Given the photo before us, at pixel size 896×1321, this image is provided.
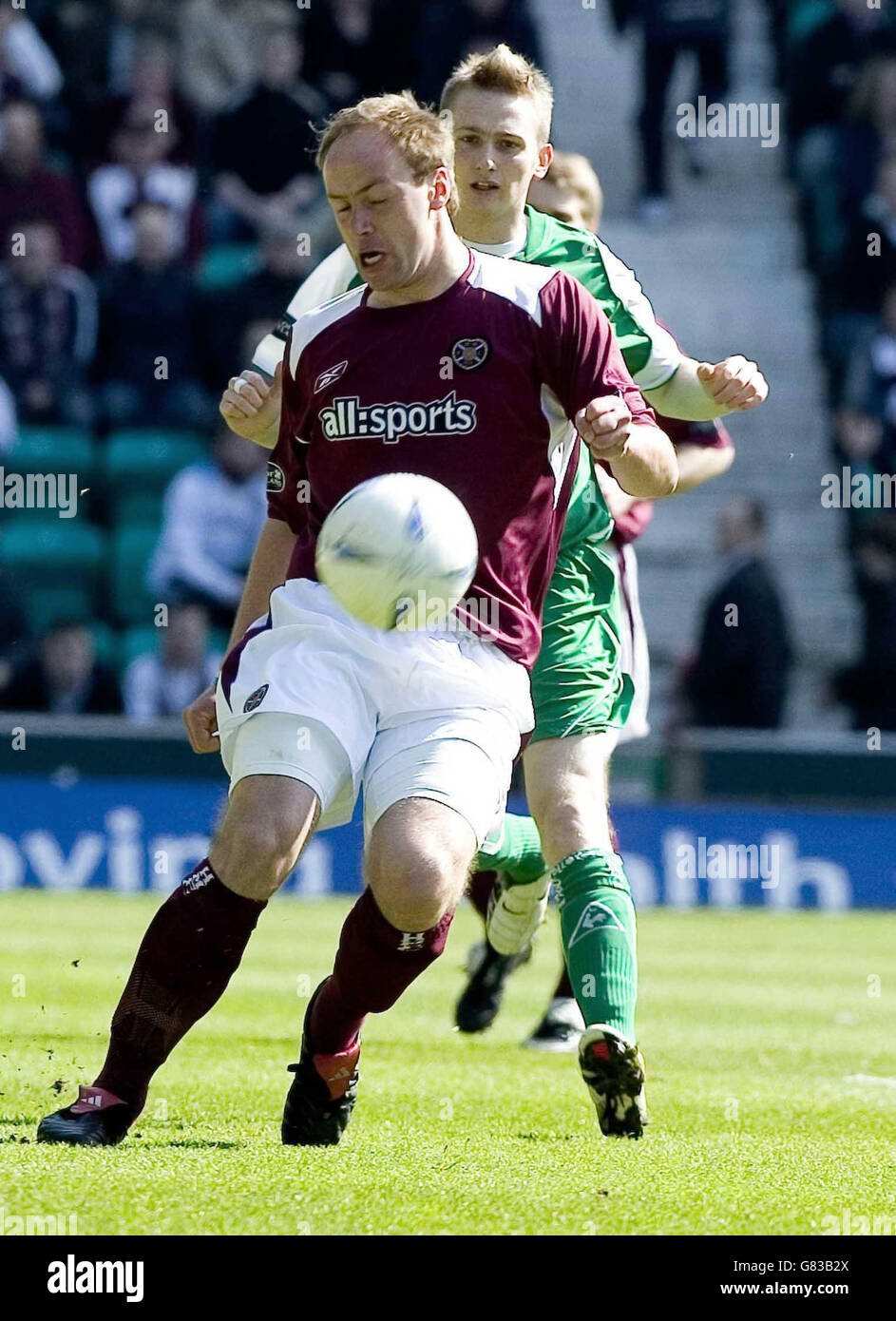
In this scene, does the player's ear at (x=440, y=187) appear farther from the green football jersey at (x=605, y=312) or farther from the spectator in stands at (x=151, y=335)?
the spectator in stands at (x=151, y=335)

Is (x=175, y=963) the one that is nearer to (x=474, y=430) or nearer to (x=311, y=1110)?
(x=311, y=1110)

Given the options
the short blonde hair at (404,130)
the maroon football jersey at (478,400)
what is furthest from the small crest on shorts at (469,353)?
the short blonde hair at (404,130)

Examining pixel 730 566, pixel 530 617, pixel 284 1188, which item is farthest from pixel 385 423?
pixel 730 566

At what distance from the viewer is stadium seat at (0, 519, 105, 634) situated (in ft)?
51.9

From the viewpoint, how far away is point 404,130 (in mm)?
4543

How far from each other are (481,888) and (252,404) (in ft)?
8.52

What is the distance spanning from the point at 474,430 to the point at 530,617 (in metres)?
0.44

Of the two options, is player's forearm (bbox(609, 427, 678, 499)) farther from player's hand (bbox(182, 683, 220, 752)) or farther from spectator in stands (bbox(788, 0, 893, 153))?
spectator in stands (bbox(788, 0, 893, 153))

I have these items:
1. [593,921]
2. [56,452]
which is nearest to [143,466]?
[56,452]

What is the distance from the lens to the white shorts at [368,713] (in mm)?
4410

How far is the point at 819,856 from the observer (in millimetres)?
13234

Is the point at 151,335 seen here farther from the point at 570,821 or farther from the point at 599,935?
the point at 599,935
